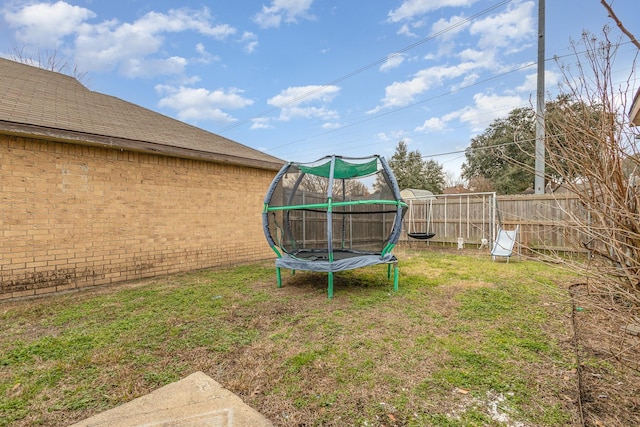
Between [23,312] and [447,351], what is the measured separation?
5193 millimetres

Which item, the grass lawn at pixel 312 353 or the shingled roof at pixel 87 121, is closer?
the grass lawn at pixel 312 353

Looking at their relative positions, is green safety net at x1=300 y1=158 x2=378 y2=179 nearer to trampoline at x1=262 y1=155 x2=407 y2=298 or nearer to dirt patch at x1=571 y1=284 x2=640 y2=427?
trampoline at x1=262 y1=155 x2=407 y2=298

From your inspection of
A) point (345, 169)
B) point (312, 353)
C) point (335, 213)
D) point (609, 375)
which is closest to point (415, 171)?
point (335, 213)

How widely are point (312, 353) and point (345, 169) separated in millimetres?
3921

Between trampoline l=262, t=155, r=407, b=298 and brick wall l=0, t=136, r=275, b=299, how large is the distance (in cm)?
201

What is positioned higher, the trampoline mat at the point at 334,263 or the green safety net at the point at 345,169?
the green safety net at the point at 345,169

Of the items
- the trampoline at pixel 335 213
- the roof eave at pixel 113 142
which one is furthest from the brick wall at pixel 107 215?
the trampoline at pixel 335 213

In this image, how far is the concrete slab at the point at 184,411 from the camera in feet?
5.83

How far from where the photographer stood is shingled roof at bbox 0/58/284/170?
458 cm

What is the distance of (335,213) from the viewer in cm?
646

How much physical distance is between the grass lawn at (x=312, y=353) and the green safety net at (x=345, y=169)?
2.32m

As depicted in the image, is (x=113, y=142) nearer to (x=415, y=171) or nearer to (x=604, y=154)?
(x=604, y=154)

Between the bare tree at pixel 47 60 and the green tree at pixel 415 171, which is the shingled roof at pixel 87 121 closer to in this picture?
the bare tree at pixel 47 60

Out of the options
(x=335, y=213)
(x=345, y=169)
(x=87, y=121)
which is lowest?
(x=335, y=213)
